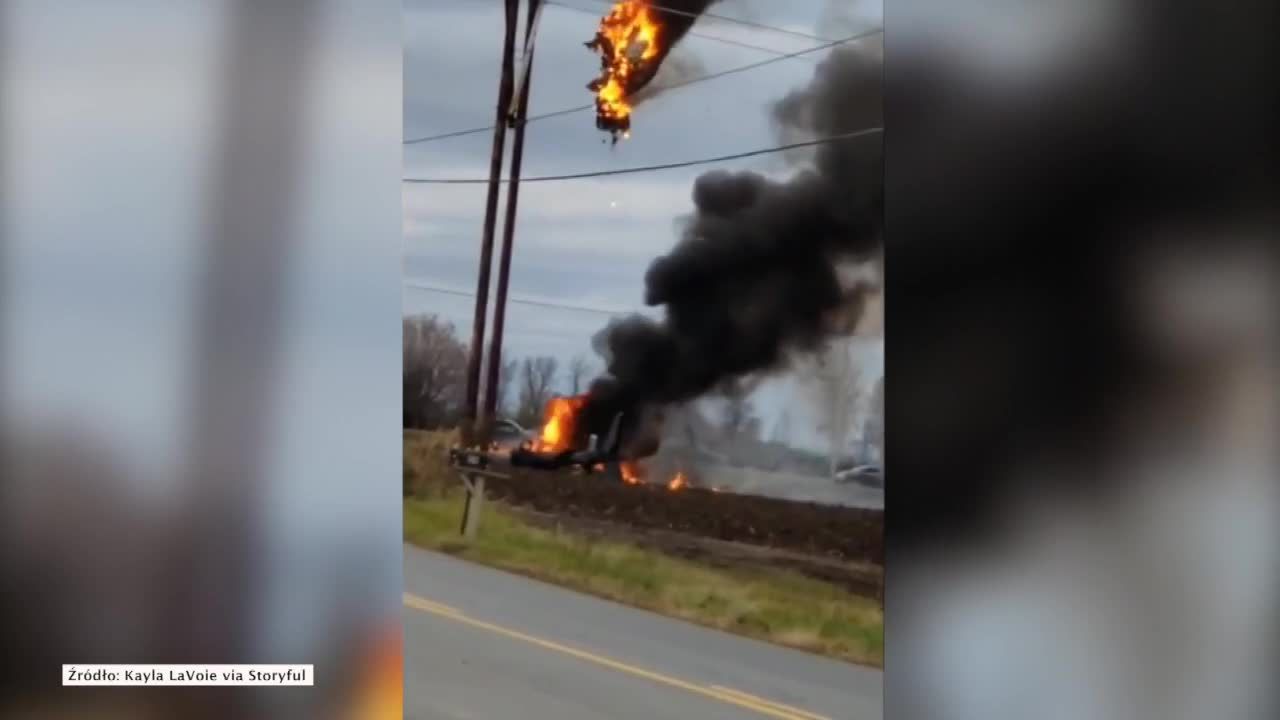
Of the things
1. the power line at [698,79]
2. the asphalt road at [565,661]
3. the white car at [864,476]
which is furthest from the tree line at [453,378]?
the white car at [864,476]

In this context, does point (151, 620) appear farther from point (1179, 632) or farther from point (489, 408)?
point (1179, 632)

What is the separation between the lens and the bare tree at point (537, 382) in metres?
3.69

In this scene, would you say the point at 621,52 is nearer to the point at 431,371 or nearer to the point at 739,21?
the point at 739,21

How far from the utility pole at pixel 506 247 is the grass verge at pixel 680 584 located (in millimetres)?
Result: 302

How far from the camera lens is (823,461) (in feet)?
12.5

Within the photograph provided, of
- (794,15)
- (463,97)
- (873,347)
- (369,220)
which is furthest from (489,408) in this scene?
(794,15)

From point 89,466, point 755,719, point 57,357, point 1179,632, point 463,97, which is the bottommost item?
point 755,719

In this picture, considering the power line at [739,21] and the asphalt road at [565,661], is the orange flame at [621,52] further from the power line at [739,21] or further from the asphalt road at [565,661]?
the asphalt road at [565,661]

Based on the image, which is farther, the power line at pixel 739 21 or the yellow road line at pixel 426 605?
the power line at pixel 739 21

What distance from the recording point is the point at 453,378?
3.64m

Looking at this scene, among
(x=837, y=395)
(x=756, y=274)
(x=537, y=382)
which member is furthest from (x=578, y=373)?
(x=837, y=395)

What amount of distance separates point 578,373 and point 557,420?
149 mm

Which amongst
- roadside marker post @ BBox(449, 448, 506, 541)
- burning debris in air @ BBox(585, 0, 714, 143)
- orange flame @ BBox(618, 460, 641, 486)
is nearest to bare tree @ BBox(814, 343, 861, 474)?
orange flame @ BBox(618, 460, 641, 486)

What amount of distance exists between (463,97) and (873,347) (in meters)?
1.42
